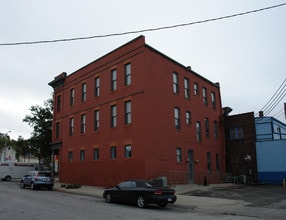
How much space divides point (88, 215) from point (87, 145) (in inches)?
795

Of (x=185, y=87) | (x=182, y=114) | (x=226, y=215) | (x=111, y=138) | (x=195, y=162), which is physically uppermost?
(x=185, y=87)

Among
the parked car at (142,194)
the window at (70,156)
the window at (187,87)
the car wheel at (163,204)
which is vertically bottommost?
the car wheel at (163,204)

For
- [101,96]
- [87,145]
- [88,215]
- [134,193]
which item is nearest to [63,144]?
[87,145]

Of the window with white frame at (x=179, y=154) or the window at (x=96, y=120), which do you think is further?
the window at (x=96, y=120)

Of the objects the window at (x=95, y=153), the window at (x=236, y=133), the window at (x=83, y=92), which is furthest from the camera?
the window at (x=236, y=133)

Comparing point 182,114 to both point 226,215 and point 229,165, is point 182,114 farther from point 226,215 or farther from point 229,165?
point 226,215

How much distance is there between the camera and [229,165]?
3812 cm

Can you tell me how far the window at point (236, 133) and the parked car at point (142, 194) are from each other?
2277cm

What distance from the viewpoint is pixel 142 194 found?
16797mm

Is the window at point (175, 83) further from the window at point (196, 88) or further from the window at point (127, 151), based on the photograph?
the window at point (127, 151)

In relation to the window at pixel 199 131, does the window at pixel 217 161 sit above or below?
below

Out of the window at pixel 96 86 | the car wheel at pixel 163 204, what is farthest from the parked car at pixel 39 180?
the car wheel at pixel 163 204

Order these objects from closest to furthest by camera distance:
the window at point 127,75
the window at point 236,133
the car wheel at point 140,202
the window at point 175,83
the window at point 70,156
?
1. the car wheel at point 140,202
2. the window at point 127,75
3. the window at point 175,83
4. the window at point 70,156
5. the window at point 236,133

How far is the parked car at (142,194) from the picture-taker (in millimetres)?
16453
